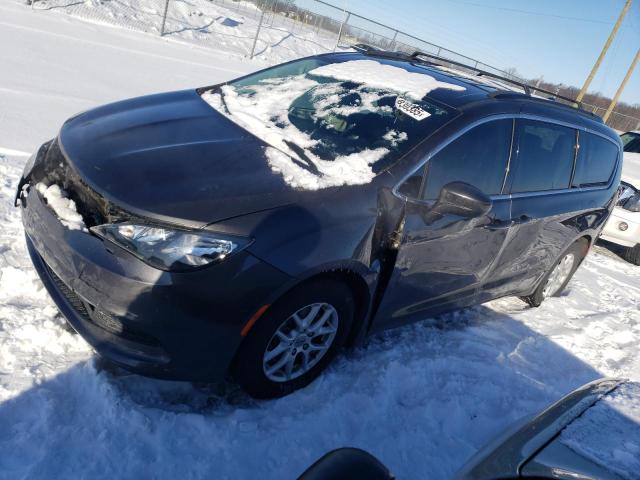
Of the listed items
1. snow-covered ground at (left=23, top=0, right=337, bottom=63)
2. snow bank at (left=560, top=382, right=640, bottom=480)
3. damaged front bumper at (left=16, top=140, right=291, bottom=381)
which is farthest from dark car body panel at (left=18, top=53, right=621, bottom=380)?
snow-covered ground at (left=23, top=0, right=337, bottom=63)

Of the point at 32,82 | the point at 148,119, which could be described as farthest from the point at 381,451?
the point at 32,82

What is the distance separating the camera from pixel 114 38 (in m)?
11.4

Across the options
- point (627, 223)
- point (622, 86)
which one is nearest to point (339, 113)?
point (627, 223)

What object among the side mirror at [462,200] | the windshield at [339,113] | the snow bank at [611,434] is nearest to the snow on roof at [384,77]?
the windshield at [339,113]

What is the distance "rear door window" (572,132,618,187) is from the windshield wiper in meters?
2.65

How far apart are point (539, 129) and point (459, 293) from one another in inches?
53.0

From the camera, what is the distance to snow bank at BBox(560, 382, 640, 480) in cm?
152

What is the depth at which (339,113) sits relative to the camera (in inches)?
125

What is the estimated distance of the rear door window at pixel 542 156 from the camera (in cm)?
353

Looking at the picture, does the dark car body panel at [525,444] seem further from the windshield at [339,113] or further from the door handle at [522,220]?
the door handle at [522,220]

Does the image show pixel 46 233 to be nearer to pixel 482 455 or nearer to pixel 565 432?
pixel 482 455

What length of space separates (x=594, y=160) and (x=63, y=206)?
14.1 ft

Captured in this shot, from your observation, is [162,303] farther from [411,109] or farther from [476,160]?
[476,160]

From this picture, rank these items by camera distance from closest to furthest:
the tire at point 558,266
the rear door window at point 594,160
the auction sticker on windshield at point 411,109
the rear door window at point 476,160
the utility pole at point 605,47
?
the rear door window at point 476,160
the auction sticker on windshield at point 411,109
the rear door window at point 594,160
the tire at point 558,266
the utility pole at point 605,47
